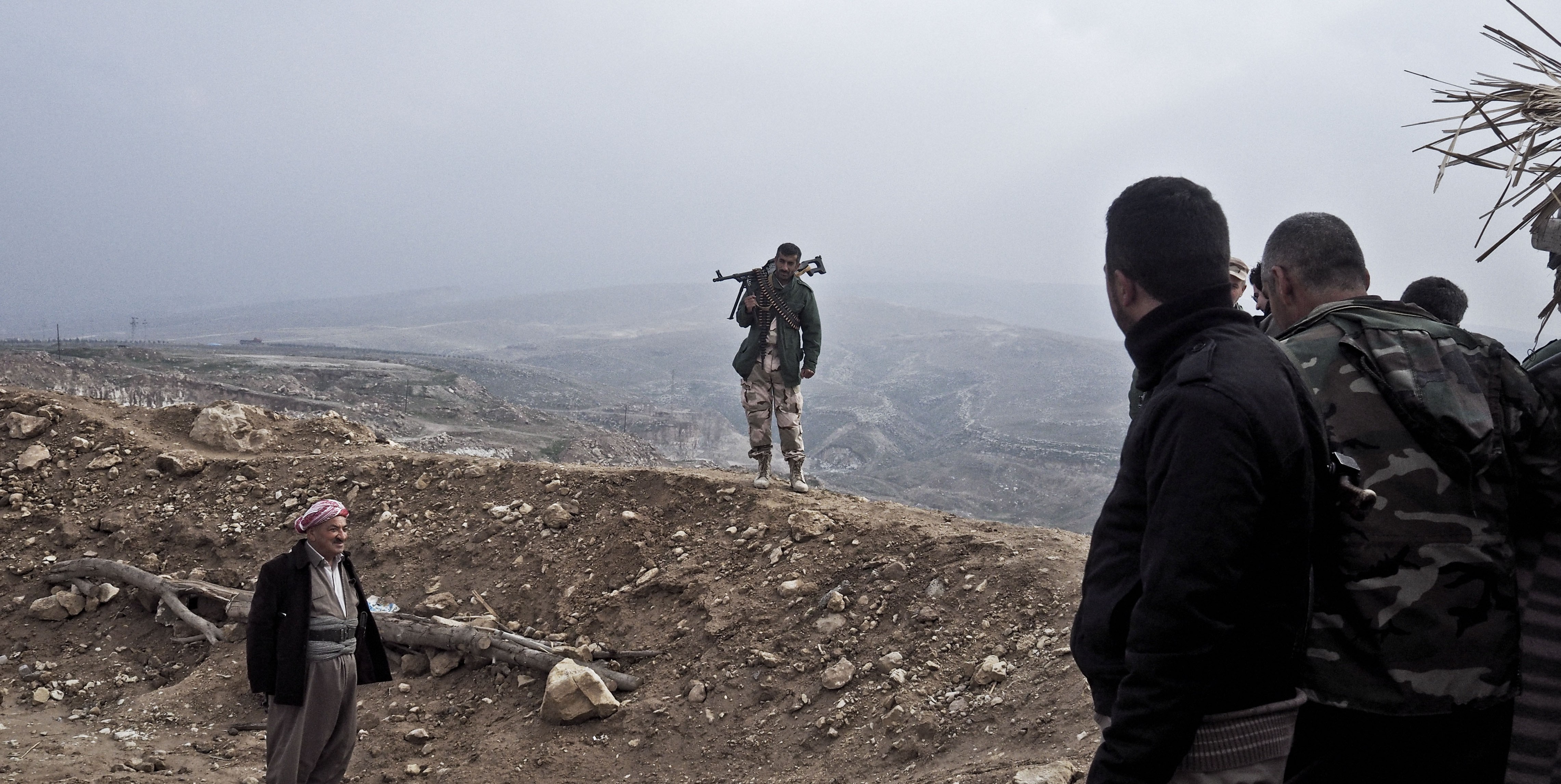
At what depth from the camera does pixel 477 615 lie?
6582 millimetres

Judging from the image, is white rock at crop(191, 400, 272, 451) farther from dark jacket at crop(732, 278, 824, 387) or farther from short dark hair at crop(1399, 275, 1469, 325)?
short dark hair at crop(1399, 275, 1469, 325)

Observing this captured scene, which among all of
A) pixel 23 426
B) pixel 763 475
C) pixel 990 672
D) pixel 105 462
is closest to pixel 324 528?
pixel 990 672

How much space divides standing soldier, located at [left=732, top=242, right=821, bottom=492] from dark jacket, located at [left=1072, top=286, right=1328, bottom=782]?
5.74m

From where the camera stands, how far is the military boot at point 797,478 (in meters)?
7.36

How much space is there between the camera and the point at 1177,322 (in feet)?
5.40

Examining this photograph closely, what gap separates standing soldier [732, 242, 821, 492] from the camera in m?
7.45

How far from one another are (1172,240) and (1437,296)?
2993 millimetres

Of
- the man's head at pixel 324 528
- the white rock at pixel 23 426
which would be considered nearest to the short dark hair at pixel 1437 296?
the man's head at pixel 324 528

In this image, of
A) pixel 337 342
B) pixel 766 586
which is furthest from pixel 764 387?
pixel 337 342

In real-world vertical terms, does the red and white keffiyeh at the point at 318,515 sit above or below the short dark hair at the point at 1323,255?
below

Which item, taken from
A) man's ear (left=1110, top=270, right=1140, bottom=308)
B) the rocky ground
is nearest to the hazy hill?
the rocky ground

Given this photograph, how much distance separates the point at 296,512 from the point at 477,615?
2370 mm

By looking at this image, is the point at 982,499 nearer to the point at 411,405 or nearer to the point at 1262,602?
the point at 411,405

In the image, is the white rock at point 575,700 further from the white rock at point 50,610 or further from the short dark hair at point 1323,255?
the white rock at point 50,610
